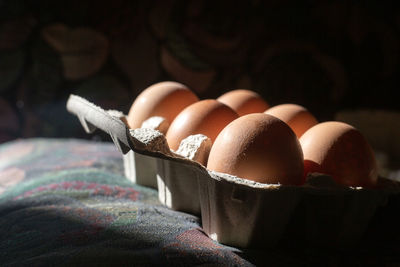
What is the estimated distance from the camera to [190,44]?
1.79 metres

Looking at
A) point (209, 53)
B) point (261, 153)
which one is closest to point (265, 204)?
point (261, 153)

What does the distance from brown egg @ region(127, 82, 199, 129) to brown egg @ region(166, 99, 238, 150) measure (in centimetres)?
14

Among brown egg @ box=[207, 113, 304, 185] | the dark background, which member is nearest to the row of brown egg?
brown egg @ box=[207, 113, 304, 185]

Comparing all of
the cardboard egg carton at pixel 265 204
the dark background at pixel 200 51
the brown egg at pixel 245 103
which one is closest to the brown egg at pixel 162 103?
the brown egg at pixel 245 103

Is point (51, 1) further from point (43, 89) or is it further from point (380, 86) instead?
point (380, 86)

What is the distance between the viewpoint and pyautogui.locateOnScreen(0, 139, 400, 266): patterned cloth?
644mm

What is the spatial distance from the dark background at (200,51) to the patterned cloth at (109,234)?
82cm

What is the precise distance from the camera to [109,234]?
28.4 inches

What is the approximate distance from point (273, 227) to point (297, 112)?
0.32m

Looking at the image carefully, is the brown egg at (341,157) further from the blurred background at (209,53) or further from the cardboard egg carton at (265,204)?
the blurred background at (209,53)

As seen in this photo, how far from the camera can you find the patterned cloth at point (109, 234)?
2.11ft

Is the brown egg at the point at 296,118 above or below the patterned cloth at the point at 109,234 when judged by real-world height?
above

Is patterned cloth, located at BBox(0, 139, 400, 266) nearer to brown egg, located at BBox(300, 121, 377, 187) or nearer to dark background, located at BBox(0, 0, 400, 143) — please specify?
brown egg, located at BBox(300, 121, 377, 187)

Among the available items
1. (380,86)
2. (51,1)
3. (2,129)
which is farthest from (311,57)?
(2,129)
